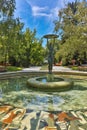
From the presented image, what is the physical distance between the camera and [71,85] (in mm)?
10812

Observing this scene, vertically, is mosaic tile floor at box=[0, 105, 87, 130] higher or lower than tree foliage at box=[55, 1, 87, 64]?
lower

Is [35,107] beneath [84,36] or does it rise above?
beneath

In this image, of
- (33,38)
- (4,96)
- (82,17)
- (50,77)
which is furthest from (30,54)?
(4,96)

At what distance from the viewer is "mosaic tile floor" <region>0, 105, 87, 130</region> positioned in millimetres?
5028

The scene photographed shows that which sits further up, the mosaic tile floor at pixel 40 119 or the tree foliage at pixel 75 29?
the tree foliage at pixel 75 29

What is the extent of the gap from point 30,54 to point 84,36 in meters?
15.1

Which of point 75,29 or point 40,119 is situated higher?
point 75,29

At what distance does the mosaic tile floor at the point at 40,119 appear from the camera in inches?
198

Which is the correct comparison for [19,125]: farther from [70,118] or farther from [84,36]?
[84,36]

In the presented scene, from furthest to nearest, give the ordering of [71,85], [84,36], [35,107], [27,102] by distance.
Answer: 1. [84,36]
2. [71,85]
3. [27,102]
4. [35,107]

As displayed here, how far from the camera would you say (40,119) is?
18.4 feet

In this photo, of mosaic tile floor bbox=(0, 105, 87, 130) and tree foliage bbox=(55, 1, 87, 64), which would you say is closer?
mosaic tile floor bbox=(0, 105, 87, 130)

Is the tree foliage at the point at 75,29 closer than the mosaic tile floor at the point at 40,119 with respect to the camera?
No

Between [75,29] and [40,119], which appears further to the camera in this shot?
[75,29]
